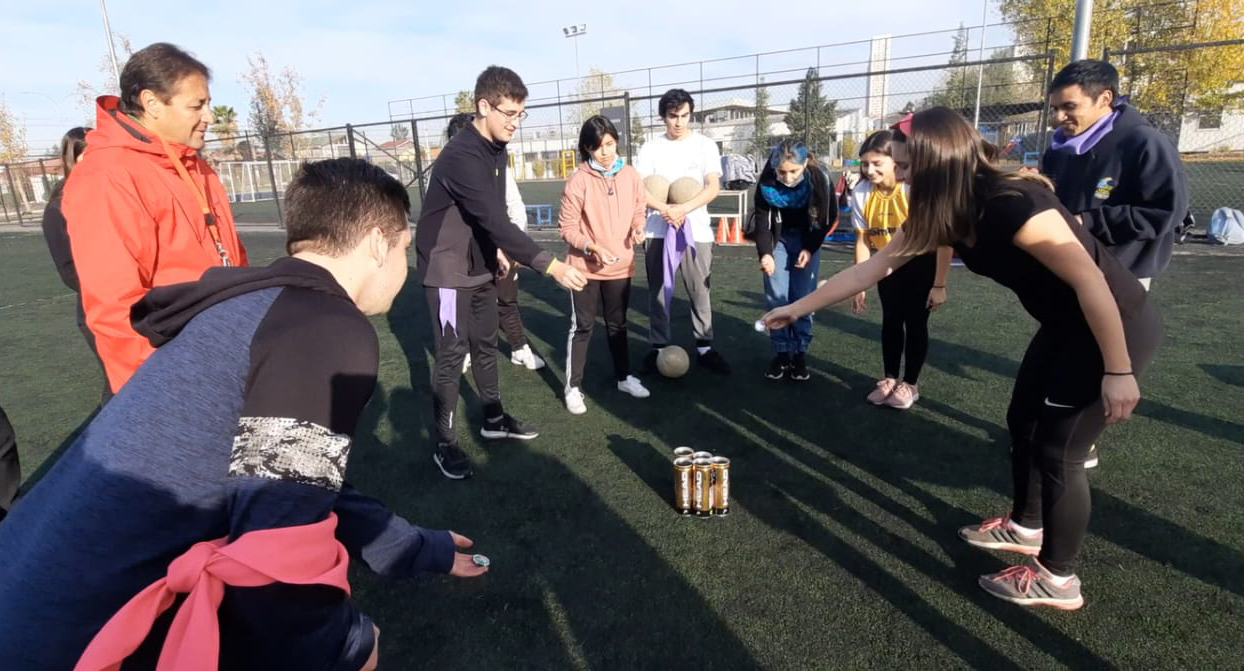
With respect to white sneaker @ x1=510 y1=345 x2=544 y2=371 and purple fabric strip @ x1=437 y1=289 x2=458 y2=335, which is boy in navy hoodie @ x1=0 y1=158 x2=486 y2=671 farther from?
white sneaker @ x1=510 y1=345 x2=544 y2=371

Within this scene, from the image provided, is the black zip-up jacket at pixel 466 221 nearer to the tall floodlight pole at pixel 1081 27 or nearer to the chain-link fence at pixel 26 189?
the tall floodlight pole at pixel 1081 27

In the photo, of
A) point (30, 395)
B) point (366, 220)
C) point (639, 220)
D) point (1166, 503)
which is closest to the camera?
point (366, 220)

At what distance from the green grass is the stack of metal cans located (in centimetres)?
10

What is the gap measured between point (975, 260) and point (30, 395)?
7197mm

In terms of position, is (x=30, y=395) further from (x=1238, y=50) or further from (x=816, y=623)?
(x=1238, y=50)

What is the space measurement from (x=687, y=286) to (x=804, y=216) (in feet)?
3.71

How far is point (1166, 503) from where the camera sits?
11.1ft

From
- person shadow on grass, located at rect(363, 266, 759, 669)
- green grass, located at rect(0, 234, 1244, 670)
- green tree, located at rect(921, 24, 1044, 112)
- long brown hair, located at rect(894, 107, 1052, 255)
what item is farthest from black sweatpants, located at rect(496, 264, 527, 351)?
green tree, located at rect(921, 24, 1044, 112)

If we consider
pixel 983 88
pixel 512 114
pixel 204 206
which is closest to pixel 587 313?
pixel 512 114

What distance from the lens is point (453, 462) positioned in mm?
4004

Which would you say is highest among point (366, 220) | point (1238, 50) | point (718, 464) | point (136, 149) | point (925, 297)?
point (1238, 50)

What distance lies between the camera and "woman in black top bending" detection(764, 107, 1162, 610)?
224 cm

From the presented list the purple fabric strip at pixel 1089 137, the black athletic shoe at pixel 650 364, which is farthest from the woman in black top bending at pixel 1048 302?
the black athletic shoe at pixel 650 364

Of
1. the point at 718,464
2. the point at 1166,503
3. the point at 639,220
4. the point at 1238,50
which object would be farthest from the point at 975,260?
Result: the point at 1238,50
